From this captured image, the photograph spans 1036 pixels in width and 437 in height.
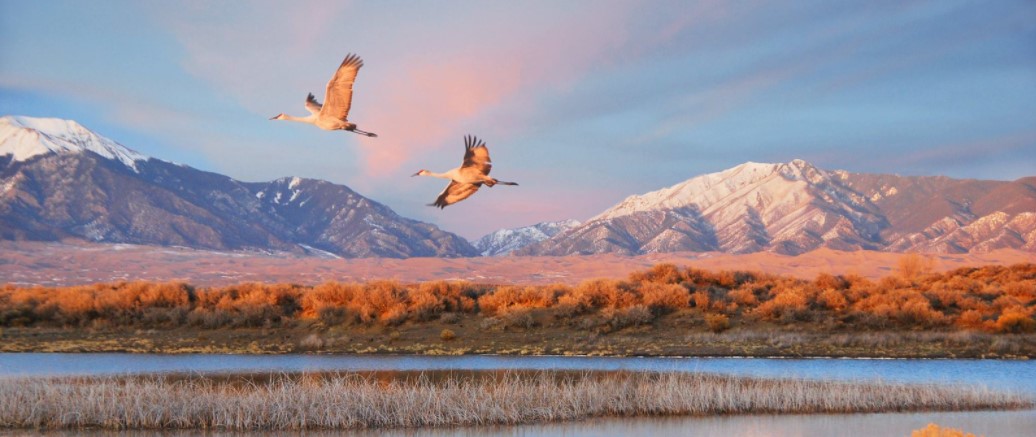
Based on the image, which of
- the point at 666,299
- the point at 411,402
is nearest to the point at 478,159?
the point at 411,402

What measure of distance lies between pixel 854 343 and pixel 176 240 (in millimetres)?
177956

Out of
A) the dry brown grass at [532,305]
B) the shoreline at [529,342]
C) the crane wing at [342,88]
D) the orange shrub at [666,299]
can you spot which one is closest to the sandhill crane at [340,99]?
the crane wing at [342,88]

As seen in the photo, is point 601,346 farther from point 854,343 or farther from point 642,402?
point 642,402

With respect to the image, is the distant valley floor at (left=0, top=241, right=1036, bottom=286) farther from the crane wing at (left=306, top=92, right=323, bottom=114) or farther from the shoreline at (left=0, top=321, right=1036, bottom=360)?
the crane wing at (left=306, top=92, right=323, bottom=114)

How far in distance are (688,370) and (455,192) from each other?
15.2 m

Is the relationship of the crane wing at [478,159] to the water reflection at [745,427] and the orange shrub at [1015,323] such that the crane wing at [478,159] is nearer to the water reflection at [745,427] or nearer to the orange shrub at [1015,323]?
the water reflection at [745,427]

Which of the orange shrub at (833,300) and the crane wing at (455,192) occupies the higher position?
the crane wing at (455,192)

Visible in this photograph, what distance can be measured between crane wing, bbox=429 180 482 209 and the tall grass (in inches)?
216

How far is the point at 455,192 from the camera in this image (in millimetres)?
17500

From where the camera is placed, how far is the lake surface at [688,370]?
20.0 meters

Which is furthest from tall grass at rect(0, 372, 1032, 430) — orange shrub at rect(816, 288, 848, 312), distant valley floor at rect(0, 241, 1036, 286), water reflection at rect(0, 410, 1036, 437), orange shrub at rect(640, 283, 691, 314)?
distant valley floor at rect(0, 241, 1036, 286)

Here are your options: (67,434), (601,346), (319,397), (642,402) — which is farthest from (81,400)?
(601,346)

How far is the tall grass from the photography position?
1952cm

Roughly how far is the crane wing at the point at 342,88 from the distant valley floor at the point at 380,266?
85742 millimetres
